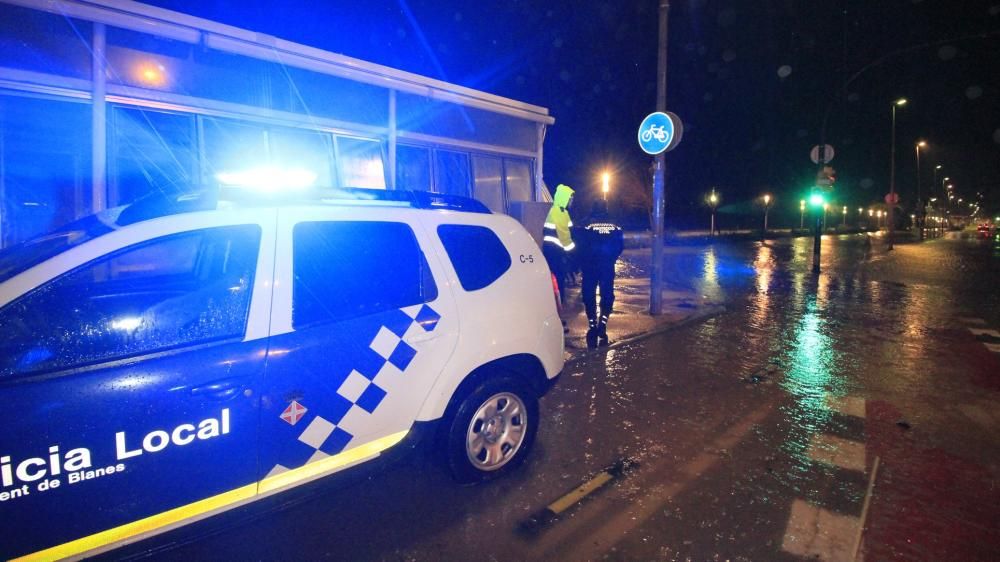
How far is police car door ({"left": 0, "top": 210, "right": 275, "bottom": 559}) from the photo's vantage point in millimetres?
1924

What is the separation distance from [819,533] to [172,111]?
6.91 m

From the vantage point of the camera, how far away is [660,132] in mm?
8281

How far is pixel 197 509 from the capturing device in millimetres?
2268

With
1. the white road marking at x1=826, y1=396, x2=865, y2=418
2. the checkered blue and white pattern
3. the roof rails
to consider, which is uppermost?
the roof rails

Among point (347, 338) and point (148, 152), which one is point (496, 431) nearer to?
point (347, 338)

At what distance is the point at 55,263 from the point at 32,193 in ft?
13.6

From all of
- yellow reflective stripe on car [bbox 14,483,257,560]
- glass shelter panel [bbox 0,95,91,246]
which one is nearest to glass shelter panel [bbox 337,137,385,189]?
glass shelter panel [bbox 0,95,91,246]

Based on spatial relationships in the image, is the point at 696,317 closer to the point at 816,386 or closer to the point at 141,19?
the point at 816,386

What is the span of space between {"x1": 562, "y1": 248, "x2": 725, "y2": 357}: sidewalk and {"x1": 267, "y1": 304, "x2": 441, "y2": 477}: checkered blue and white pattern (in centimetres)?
401

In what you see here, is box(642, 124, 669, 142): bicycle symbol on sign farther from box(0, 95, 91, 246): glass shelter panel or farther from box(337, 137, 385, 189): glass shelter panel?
box(0, 95, 91, 246): glass shelter panel

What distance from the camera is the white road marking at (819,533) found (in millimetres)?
2775

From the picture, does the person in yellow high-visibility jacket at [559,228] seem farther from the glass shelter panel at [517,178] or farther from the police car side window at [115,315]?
the police car side window at [115,315]

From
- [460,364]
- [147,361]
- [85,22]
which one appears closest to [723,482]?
[460,364]

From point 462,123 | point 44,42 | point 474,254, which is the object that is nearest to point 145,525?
point 474,254
